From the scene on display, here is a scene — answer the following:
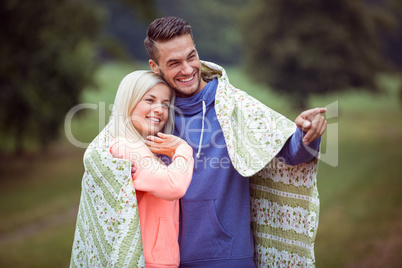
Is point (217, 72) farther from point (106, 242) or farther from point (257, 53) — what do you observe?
point (257, 53)

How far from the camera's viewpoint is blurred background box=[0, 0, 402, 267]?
734cm

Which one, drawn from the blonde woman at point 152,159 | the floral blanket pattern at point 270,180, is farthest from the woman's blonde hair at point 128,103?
the floral blanket pattern at point 270,180

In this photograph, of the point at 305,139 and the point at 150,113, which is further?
the point at 150,113

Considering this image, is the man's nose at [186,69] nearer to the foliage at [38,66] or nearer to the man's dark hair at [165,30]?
the man's dark hair at [165,30]

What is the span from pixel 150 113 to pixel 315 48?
7433mm

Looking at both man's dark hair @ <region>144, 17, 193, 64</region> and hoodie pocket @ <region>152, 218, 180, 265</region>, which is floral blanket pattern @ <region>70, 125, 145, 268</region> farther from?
man's dark hair @ <region>144, 17, 193, 64</region>

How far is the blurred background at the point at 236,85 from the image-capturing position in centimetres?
734

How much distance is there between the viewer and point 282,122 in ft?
7.35

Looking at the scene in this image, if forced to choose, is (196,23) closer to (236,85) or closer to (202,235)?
(236,85)

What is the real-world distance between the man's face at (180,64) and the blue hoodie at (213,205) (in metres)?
0.10

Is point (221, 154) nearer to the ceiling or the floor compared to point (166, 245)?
nearer to the ceiling

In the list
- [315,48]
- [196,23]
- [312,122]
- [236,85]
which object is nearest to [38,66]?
[196,23]

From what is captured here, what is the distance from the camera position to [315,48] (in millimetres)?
9055

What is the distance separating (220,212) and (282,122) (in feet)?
1.67
